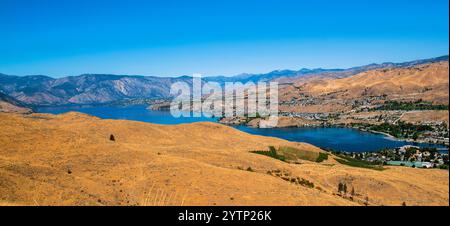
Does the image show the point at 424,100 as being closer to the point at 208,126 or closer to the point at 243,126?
the point at 243,126

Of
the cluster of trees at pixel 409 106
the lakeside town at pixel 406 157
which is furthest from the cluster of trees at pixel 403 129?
the lakeside town at pixel 406 157

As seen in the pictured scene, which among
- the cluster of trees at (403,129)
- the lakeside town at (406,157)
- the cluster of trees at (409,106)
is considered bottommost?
the lakeside town at (406,157)

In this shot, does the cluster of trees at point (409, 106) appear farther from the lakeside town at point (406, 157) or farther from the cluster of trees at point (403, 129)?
the lakeside town at point (406, 157)

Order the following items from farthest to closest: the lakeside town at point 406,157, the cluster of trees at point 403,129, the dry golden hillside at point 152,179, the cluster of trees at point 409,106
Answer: the cluster of trees at point 409,106 < the cluster of trees at point 403,129 < the lakeside town at point 406,157 < the dry golden hillside at point 152,179

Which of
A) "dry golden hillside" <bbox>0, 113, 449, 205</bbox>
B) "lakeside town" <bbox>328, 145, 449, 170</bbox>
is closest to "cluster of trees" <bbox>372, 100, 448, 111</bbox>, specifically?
"lakeside town" <bbox>328, 145, 449, 170</bbox>

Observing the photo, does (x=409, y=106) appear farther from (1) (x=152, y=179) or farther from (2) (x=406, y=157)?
(1) (x=152, y=179)

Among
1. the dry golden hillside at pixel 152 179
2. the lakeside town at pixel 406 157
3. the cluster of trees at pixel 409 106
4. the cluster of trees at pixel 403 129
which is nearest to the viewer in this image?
the dry golden hillside at pixel 152 179

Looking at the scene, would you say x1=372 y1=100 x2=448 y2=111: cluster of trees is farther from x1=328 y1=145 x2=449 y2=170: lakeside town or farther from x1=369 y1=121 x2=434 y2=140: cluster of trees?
x1=328 y1=145 x2=449 y2=170: lakeside town
